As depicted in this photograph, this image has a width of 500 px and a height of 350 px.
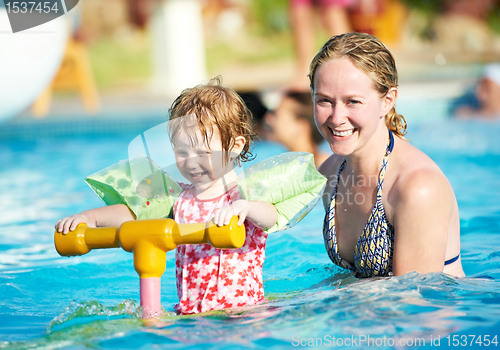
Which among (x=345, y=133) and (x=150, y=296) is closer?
(x=150, y=296)

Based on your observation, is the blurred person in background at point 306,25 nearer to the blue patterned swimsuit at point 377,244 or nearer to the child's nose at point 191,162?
the blue patterned swimsuit at point 377,244

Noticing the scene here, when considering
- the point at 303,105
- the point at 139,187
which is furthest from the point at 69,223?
the point at 303,105

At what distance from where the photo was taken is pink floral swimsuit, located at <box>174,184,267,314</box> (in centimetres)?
264

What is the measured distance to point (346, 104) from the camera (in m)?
2.62

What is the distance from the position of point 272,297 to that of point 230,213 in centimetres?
87

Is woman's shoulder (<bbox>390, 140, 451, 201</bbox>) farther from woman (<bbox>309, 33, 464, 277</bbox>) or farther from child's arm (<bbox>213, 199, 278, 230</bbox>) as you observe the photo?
child's arm (<bbox>213, 199, 278, 230</bbox>)

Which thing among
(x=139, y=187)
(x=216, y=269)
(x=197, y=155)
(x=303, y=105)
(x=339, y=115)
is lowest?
(x=216, y=269)

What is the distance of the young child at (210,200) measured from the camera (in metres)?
2.50

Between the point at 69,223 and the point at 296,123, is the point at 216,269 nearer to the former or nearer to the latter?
the point at 69,223

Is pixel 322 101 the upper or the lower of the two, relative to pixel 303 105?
lower

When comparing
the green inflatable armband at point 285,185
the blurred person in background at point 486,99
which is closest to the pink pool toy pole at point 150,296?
Answer: the green inflatable armband at point 285,185

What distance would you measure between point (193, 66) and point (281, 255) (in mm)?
9224

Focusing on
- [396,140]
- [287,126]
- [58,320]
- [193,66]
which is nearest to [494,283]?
[396,140]

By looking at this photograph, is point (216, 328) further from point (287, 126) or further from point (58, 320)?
point (287, 126)
